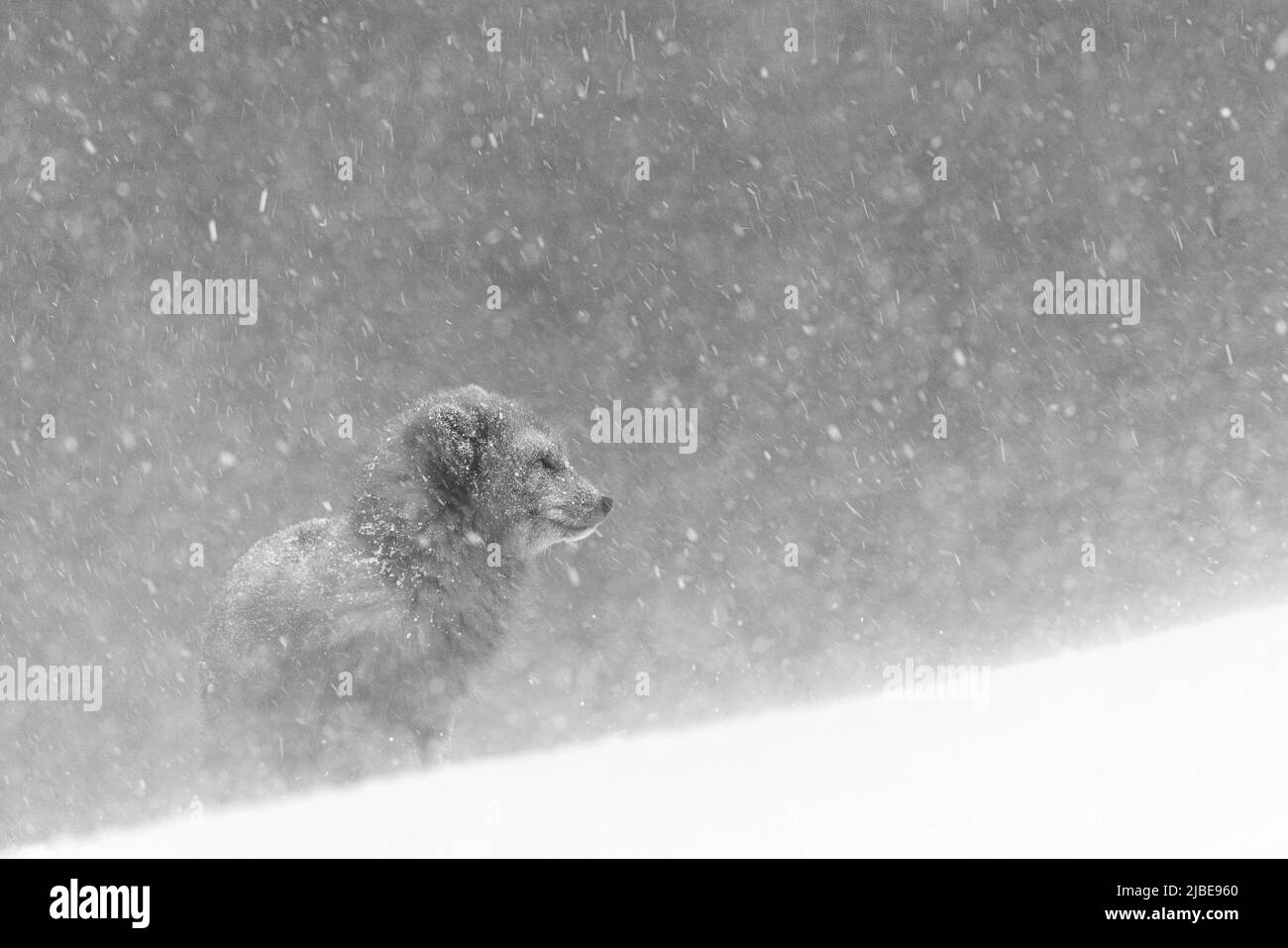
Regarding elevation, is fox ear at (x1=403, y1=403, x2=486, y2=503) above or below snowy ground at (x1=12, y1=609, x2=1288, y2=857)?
above

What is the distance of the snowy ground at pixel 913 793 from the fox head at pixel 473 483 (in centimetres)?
74

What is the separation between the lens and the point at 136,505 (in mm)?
4707

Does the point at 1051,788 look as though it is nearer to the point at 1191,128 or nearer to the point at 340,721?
the point at 340,721

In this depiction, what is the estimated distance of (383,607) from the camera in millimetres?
2949

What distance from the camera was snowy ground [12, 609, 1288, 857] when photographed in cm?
262

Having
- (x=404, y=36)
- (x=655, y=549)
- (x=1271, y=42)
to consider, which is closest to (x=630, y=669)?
(x=655, y=549)
